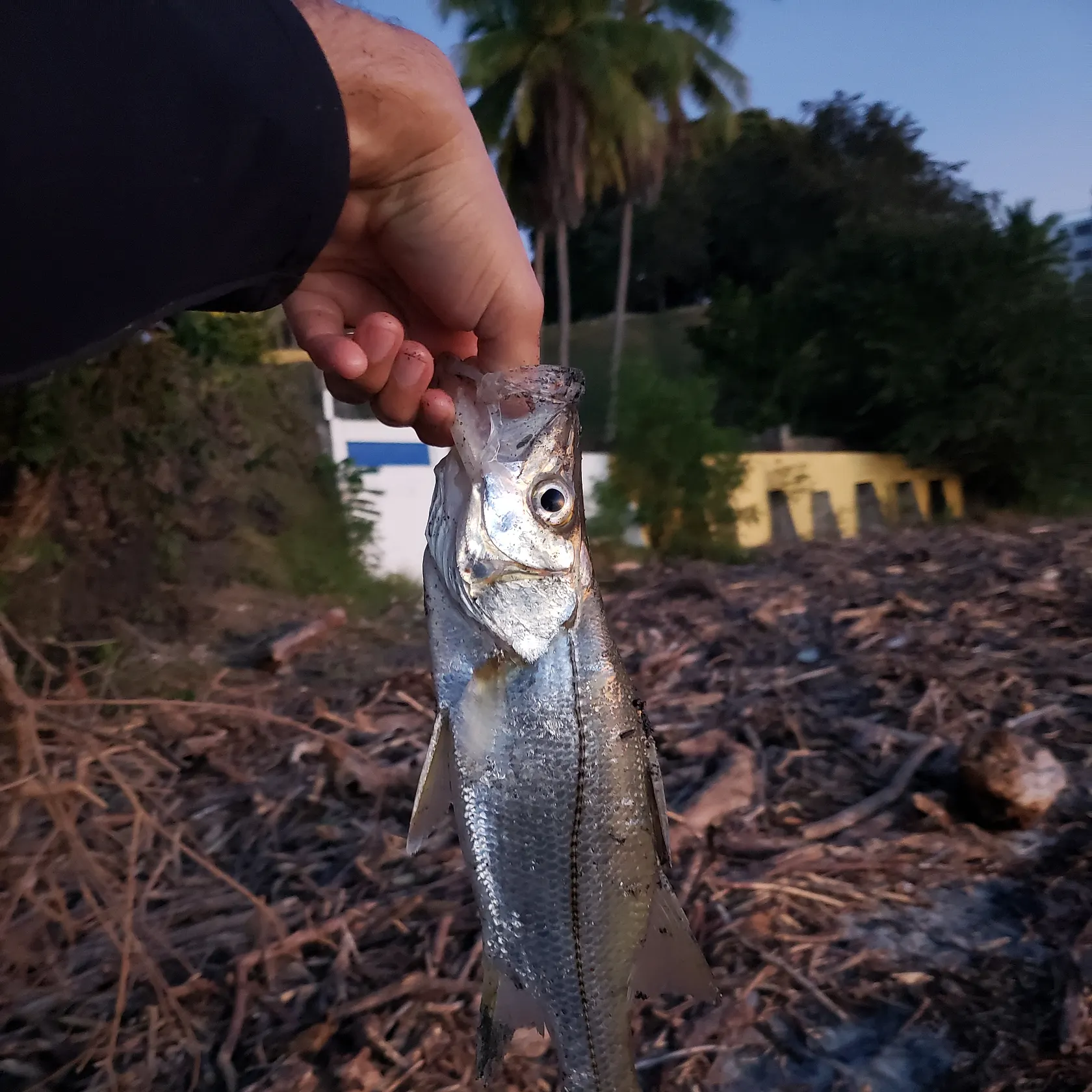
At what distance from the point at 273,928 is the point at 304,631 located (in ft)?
13.1

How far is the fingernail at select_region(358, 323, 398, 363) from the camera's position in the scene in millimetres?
1716

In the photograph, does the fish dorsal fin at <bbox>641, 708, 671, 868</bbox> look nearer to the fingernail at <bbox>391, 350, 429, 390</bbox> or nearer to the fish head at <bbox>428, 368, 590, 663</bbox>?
the fish head at <bbox>428, 368, 590, 663</bbox>

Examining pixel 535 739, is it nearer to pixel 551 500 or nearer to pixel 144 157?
pixel 551 500

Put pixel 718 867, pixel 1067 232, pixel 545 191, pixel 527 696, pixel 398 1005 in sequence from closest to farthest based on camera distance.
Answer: pixel 527 696
pixel 398 1005
pixel 718 867
pixel 1067 232
pixel 545 191

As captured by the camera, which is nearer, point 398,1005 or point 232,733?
point 398,1005

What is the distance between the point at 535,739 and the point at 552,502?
393mm

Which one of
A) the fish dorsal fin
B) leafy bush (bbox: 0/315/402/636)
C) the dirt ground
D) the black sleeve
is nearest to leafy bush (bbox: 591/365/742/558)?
leafy bush (bbox: 0/315/402/636)

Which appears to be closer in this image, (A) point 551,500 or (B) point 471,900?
(A) point 551,500

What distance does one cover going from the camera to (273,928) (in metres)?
2.98

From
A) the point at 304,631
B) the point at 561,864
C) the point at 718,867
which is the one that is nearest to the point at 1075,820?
the point at 718,867

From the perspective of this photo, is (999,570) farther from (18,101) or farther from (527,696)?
(18,101)

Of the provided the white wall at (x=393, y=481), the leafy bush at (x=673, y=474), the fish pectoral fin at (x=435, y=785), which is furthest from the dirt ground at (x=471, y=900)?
the leafy bush at (x=673, y=474)

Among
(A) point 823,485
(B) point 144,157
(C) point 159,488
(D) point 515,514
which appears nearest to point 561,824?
(D) point 515,514

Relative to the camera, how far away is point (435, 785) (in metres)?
1.47
